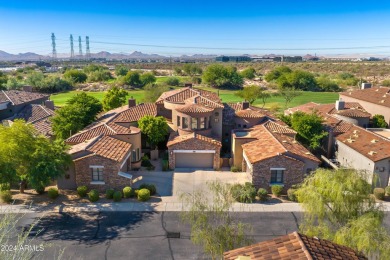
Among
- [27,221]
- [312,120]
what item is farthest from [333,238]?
[312,120]

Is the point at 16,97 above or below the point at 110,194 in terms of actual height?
above

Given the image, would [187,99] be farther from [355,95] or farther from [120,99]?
[355,95]

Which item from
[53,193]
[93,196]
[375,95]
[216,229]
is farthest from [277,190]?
[375,95]

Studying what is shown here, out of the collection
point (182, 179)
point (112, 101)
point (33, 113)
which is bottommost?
point (182, 179)

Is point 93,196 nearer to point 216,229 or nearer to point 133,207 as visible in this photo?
point 133,207

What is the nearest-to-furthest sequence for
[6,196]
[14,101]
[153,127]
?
[6,196], [153,127], [14,101]

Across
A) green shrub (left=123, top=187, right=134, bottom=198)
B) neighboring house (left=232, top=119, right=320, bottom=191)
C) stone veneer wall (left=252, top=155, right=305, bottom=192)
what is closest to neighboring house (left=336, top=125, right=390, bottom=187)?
neighboring house (left=232, top=119, right=320, bottom=191)

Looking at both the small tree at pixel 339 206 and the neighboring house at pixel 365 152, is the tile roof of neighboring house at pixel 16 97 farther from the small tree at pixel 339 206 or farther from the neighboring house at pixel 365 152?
the neighboring house at pixel 365 152
